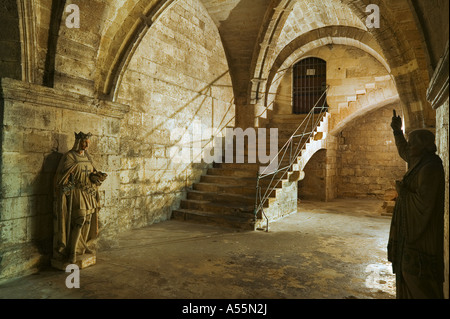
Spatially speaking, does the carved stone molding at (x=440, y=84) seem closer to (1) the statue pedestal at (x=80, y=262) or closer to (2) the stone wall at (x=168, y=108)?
(1) the statue pedestal at (x=80, y=262)

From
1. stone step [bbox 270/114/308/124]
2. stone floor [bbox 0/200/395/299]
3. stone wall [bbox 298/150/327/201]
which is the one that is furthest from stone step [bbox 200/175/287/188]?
stone wall [bbox 298/150/327/201]

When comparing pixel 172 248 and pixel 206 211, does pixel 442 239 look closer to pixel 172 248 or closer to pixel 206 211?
pixel 172 248

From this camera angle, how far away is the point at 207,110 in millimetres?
8484

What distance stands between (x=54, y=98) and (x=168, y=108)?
10.6 feet

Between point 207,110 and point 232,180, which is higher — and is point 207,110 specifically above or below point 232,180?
above

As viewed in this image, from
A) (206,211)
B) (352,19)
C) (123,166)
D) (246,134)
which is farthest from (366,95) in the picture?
(123,166)

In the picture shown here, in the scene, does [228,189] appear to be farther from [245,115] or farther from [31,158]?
[31,158]

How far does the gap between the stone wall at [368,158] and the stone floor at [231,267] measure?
18.2 feet

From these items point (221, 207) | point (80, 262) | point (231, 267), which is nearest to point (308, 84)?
point (221, 207)

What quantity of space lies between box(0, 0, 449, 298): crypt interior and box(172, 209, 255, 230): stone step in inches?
1.3
